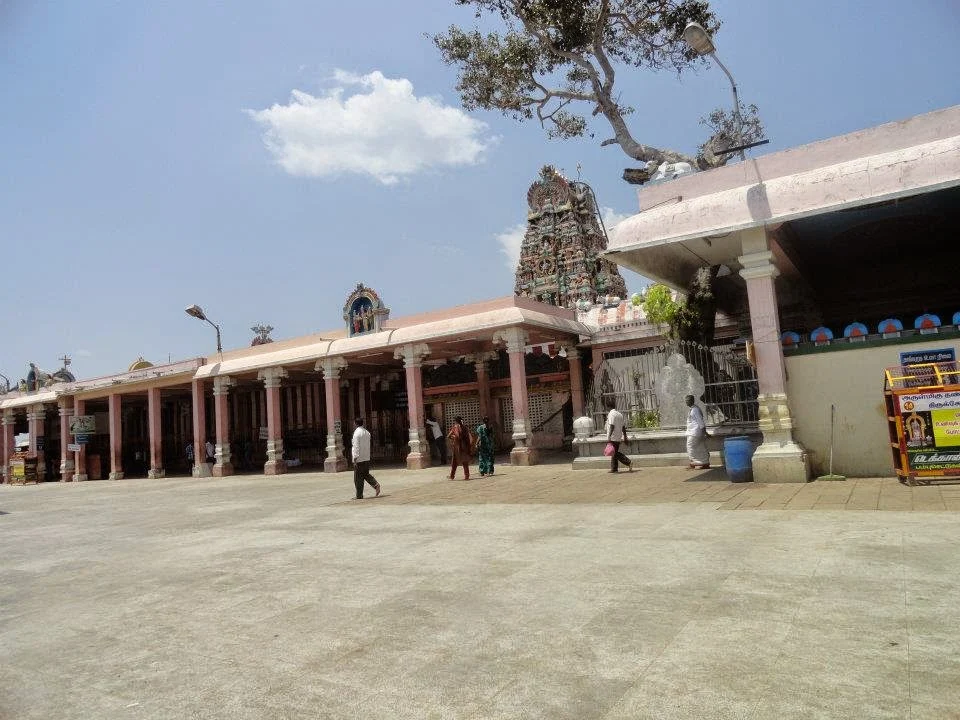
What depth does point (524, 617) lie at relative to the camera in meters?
3.89

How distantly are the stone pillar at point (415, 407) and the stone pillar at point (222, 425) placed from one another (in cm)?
832

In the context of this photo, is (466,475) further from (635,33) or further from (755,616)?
Result: (635,33)

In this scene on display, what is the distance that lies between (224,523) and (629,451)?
7836 mm

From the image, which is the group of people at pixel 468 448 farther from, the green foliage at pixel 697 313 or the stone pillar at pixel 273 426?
the stone pillar at pixel 273 426

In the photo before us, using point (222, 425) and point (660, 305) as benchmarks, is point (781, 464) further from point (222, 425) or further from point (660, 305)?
point (222, 425)

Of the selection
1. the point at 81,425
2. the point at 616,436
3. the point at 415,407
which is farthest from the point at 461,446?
the point at 81,425

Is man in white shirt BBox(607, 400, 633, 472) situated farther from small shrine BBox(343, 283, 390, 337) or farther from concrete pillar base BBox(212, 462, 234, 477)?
concrete pillar base BBox(212, 462, 234, 477)

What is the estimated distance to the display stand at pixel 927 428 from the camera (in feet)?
25.3

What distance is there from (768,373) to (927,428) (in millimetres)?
2111

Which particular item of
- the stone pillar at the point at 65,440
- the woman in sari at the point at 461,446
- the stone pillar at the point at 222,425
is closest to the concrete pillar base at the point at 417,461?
the woman in sari at the point at 461,446

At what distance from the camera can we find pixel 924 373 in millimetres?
8398

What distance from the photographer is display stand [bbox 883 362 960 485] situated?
25.3 ft

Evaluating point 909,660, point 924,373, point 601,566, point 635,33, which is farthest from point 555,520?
point 635,33

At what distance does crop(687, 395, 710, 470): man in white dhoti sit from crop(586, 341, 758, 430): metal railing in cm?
107
